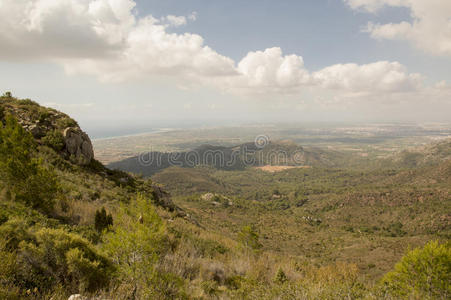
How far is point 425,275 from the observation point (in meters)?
6.73

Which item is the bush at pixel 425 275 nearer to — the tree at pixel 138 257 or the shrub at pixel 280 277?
the shrub at pixel 280 277

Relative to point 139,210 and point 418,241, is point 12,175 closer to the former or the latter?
point 139,210

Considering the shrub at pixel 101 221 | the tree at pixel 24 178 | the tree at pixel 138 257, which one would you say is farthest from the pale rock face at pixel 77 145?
the tree at pixel 138 257

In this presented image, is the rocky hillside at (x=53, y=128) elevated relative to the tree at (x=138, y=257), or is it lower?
elevated

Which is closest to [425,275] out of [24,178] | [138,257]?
[138,257]

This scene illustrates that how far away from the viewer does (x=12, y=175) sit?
7.51 metres

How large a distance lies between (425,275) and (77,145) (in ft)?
87.2

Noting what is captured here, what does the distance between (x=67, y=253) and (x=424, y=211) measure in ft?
304

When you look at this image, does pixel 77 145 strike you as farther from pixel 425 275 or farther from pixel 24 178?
pixel 425 275

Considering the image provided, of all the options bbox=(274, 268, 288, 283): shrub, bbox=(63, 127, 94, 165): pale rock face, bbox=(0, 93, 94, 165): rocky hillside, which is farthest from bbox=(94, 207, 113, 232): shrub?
bbox=(63, 127, 94, 165): pale rock face

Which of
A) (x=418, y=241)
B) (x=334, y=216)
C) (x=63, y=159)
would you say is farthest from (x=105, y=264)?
(x=334, y=216)

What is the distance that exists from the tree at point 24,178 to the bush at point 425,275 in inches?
469

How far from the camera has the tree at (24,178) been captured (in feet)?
24.4

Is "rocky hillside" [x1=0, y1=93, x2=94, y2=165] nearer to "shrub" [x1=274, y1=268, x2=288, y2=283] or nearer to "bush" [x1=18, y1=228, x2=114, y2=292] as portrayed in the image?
"bush" [x1=18, y1=228, x2=114, y2=292]
